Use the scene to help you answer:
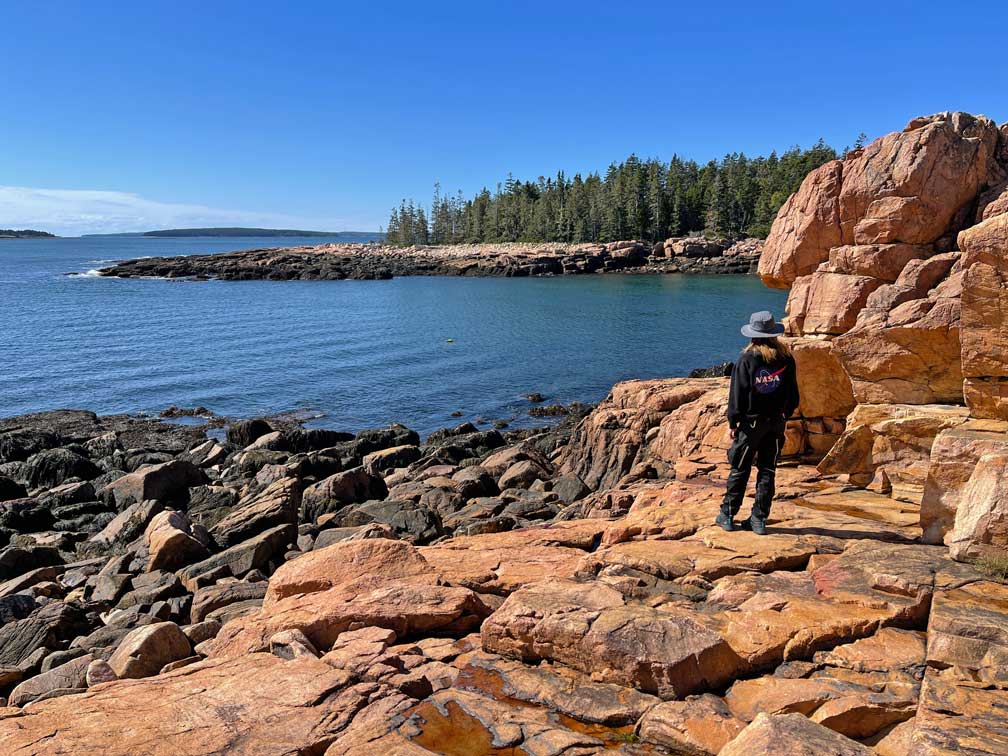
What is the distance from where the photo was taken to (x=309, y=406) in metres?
31.4

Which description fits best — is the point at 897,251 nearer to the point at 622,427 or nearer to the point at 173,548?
the point at 622,427

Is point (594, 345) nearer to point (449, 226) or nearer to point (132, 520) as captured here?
point (132, 520)

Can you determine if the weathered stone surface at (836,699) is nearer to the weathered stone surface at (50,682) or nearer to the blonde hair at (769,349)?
the blonde hair at (769,349)

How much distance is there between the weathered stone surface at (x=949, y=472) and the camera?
7.44 m

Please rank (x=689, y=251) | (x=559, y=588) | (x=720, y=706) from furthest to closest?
(x=689, y=251)
(x=559, y=588)
(x=720, y=706)

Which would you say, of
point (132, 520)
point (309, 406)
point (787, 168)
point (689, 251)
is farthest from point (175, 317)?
point (787, 168)

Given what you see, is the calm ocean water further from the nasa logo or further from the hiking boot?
the nasa logo

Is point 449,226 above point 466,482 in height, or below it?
above

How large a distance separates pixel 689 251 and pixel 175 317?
78.3 metres

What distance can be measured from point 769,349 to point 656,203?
122 meters

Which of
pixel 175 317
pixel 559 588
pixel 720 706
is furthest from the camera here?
pixel 175 317

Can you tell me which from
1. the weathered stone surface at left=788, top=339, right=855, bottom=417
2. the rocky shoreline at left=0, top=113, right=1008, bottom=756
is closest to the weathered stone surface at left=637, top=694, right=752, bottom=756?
the rocky shoreline at left=0, top=113, right=1008, bottom=756

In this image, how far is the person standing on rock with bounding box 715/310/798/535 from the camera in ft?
27.5

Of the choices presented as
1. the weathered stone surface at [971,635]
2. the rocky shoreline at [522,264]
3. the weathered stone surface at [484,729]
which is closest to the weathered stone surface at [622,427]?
the weathered stone surface at [971,635]
